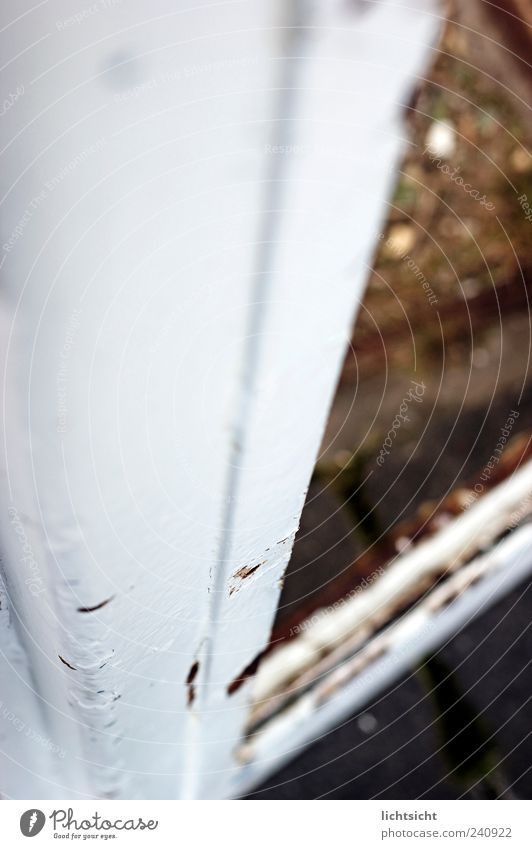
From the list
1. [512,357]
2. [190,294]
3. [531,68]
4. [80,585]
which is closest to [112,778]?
[80,585]

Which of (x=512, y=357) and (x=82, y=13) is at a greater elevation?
(x=512, y=357)

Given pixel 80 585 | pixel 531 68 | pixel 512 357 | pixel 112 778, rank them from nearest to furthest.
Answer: pixel 80 585 < pixel 112 778 < pixel 531 68 < pixel 512 357

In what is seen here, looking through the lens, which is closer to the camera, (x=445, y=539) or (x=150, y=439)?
(x=150, y=439)

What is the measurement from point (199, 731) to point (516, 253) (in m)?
0.76

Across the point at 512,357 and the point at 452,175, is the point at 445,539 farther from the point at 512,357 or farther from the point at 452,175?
the point at 452,175

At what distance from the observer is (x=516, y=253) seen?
39.6 inches
